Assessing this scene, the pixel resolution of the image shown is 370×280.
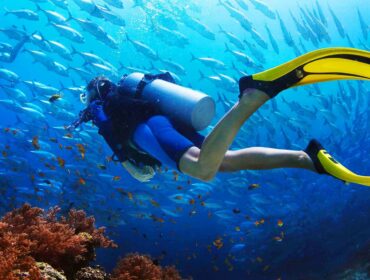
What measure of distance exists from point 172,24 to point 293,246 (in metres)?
14.0

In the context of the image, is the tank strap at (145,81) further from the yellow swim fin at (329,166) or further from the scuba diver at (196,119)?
the yellow swim fin at (329,166)

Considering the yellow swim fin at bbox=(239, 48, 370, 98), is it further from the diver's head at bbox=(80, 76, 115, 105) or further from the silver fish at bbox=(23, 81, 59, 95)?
the silver fish at bbox=(23, 81, 59, 95)

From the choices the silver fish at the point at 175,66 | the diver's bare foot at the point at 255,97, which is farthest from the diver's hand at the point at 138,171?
the silver fish at the point at 175,66

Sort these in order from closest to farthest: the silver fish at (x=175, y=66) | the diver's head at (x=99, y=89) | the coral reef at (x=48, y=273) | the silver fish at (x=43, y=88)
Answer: the coral reef at (x=48, y=273) < the diver's head at (x=99, y=89) < the silver fish at (x=43, y=88) < the silver fish at (x=175, y=66)

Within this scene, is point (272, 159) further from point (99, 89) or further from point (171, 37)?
point (171, 37)

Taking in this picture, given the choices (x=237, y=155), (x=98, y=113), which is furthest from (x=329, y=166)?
(x=98, y=113)

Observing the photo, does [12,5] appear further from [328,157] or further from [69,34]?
[328,157]

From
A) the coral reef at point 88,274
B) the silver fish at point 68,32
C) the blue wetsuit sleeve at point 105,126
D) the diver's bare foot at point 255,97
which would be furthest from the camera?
the silver fish at point 68,32

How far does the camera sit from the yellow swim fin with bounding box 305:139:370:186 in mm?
3113

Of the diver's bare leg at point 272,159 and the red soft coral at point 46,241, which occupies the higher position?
the diver's bare leg at point 272,159

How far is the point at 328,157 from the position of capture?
11.1ft

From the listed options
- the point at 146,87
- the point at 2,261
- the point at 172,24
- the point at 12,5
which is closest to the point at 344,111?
the point at 172,24

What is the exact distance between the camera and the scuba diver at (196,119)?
3061 millimetres

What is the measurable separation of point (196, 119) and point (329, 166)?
4.57 ft
